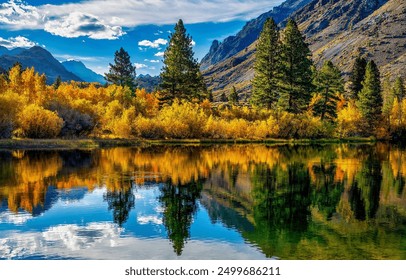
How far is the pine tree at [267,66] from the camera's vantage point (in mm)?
Result: 74750

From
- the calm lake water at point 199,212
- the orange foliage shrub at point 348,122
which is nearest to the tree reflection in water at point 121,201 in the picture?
the calm lake water at point 199,212

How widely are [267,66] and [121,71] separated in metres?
45.6

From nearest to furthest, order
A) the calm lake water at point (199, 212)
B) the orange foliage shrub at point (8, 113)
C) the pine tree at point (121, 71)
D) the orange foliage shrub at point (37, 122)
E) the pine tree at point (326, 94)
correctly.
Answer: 1. the calm lake water at point (199, 212)
2. the orange foliage shrub at point (8, 113)
3. the orange foliage shrub at point (37, 122)
4. the pine tree at point (326, 94)
5. the pine tree at point (121, 71)

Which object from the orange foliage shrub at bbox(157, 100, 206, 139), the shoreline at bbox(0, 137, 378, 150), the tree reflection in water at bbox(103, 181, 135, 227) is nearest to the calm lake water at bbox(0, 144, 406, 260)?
the tree reflection in water at bbox(103, 181, 135, 227)

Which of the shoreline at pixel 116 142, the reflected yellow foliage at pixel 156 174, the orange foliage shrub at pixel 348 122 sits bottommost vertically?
the reflected yellow foliage at pixel 156 174

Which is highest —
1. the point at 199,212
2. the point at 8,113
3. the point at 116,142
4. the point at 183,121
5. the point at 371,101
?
the point at 371,101

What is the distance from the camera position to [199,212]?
19844 millimetres

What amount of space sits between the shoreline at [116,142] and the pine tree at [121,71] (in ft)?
147

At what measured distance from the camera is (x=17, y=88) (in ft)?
251

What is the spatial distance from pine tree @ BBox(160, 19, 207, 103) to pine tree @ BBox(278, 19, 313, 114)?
1719 centimetres

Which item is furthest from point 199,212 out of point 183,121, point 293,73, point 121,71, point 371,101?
point 121,71

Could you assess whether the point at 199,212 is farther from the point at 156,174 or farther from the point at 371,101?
the point at 371,101

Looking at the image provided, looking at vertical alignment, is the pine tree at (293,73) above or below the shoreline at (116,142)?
above

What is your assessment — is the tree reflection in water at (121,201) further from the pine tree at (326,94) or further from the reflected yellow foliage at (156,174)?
the pine tree at (326,94)
